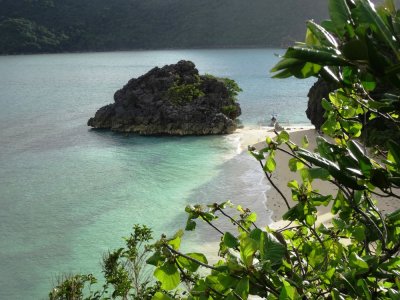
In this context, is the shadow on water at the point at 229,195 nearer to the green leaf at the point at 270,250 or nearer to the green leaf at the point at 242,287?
the green leaf at the point at 270,250

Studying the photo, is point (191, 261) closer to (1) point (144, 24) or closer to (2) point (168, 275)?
(2) point (168, 275)

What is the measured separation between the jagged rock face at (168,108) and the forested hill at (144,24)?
114783 mm

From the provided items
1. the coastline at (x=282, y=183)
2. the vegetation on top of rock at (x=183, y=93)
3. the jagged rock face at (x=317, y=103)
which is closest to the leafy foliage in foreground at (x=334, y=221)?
the coastline at (x=282, y=183)

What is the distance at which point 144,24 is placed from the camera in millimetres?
173000

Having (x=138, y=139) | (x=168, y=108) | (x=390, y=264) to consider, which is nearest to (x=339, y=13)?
(x=390, y=264)

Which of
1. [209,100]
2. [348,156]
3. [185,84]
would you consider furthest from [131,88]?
[348,156]

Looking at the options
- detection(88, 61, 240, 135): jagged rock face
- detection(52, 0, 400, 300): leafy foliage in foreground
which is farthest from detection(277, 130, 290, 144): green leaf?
detection(88, 61, 240, 135): jagged rock face

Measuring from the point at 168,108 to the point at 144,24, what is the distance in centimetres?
14118

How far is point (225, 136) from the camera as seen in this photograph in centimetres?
3738

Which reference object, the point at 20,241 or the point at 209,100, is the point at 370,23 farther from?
the point at 209,100

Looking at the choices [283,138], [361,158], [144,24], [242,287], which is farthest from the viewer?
[144,24]

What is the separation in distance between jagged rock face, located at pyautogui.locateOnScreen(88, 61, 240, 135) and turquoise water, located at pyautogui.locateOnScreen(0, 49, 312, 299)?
1.57 meters

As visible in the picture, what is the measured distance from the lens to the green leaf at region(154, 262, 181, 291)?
2211mm

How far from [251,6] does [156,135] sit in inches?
5420
